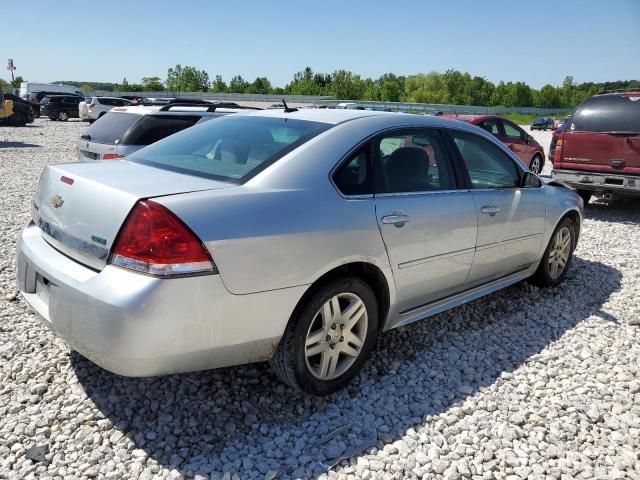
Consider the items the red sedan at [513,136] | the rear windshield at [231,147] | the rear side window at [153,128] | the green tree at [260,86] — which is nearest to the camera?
the rear windshield at [231,147]

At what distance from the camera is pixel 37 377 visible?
317cm

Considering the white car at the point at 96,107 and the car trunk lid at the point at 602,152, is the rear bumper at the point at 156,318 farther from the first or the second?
the white car at the point at 96,107

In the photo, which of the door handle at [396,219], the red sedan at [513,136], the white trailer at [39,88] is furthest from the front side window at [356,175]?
the white trailer at [39,88]

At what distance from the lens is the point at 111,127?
24.0ft

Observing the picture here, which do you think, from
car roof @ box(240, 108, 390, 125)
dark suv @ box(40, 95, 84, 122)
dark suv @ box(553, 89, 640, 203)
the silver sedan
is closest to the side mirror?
the silver sedan

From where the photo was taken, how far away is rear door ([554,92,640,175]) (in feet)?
27.0

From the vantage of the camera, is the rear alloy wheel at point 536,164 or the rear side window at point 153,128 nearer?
the rear side window at point 153,128

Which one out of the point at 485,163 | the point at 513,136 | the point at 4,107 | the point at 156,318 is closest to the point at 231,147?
the point at 156,318

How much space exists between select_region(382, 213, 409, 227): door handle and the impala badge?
1.80m

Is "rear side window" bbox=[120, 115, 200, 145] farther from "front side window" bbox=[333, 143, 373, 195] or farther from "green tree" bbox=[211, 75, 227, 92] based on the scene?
"green tree" bbox=[211, 75, 227, 92]

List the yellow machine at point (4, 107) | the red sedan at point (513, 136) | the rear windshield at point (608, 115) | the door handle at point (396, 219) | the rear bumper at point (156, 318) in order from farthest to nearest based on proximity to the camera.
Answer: the yellow machine at point (4, 107) → the red sedan at point (513, 136) → the rear windshield at point (608, 115) → the door handle at point (396, 219) → the rear bumper at point (156, 318)

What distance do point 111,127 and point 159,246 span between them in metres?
5.70

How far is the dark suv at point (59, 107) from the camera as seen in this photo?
100 ft

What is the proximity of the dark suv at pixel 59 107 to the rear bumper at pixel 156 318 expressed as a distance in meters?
32.1
